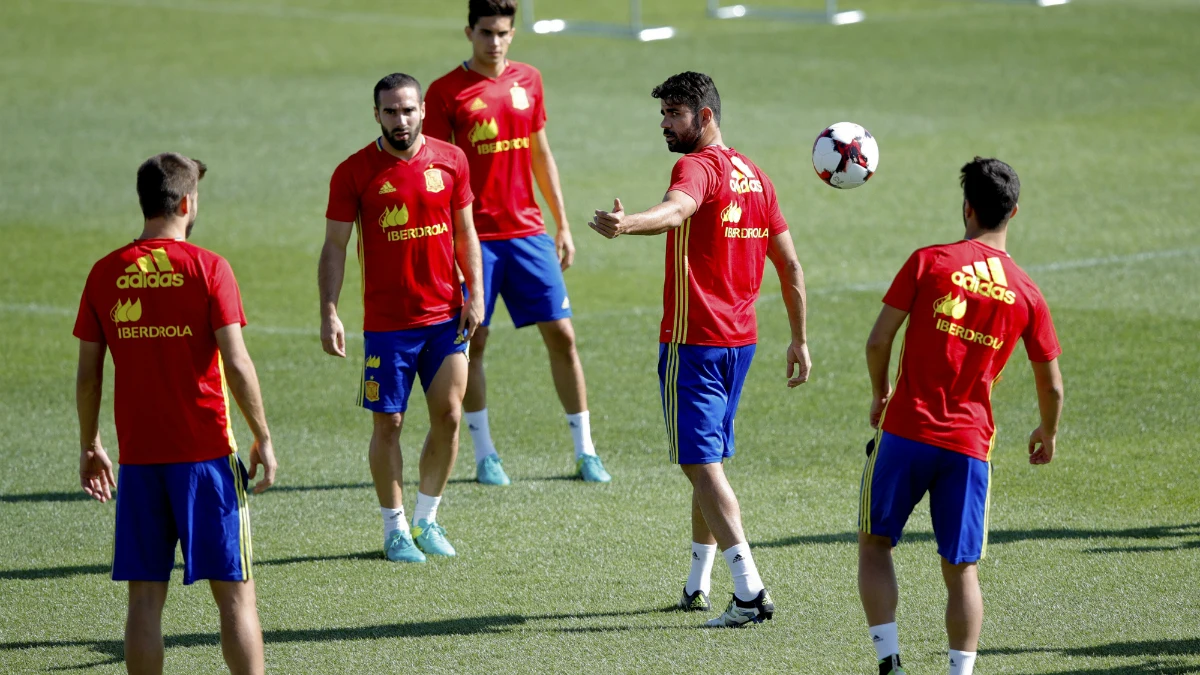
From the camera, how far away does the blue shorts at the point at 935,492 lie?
5953 mm

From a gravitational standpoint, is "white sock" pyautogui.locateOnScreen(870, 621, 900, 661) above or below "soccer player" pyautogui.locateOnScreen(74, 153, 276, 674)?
below

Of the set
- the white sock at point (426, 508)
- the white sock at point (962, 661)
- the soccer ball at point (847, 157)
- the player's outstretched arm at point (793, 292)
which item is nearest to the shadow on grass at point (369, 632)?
the white sock at point (426, 508)

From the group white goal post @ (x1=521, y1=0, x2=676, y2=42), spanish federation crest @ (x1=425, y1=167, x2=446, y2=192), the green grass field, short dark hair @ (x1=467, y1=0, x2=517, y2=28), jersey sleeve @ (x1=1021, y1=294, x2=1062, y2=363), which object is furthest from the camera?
white goal post @ (x1=521, y1=0, x2=676, y2=42)

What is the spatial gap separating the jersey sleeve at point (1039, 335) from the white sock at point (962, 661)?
3.70 ft

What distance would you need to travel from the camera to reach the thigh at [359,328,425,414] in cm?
807

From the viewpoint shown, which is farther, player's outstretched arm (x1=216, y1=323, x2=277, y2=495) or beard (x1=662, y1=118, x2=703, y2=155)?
beard (x1=662, y1=118, x2=703, y2=155)

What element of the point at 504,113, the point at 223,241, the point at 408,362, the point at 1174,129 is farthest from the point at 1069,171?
the point at 408,362

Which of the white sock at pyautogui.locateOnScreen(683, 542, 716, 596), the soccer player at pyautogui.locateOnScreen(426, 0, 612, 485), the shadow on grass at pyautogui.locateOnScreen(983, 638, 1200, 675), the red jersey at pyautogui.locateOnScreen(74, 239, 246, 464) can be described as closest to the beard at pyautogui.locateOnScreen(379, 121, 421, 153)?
the soccer player at pyautogui.locateOnScreen(426, 0, 612, 485)

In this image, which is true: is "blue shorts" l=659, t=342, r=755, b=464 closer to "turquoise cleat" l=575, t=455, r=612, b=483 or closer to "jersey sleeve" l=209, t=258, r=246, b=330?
"jersey sleeve" l=209, t=258, r=246, b=330

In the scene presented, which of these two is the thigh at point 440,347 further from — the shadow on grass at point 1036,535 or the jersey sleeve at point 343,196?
the shadow on grass at point 1036,535

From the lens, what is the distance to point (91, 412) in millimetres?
5781

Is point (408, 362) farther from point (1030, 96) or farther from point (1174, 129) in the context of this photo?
point (1030, 96)

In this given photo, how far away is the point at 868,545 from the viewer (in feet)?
20.2

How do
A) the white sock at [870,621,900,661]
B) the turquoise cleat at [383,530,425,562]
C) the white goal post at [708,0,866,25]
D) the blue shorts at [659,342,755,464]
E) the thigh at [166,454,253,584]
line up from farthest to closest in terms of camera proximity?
the white goal post at [708,0,866,25] → the turquoise cleat at [383,530,425,562] → the blue shorts at [659,342,755,464] → the white sock at [870,621,900,661] → the thigh at [166,454,253,584]
